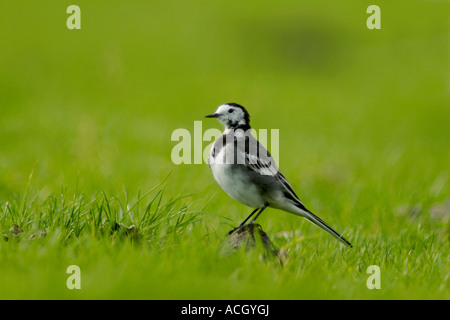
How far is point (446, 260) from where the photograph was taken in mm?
5258


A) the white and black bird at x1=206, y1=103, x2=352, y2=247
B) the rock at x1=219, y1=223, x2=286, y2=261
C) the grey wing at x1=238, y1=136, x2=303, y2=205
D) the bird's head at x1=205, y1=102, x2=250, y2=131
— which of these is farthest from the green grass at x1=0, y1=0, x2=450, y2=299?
the bird's head at x1=205, y1=102, x2=250, y2=131

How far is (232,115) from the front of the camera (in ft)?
17.2

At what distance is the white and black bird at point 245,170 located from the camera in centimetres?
488

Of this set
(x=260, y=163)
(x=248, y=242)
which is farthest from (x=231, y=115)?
(x=248, y=242)

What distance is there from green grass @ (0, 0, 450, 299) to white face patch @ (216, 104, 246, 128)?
75cm

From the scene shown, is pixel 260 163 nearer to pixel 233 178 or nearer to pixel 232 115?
pixel 233 178

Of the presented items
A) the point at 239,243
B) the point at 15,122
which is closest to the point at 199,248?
the point at 239,243

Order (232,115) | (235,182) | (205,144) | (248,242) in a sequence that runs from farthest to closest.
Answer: (205,144) < (232,115) < (235,182) < (248,242)

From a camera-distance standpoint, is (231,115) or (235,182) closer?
(235,182)

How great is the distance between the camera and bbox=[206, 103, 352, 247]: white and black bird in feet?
16.0

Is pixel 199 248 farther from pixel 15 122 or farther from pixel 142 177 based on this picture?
pixel 15 122

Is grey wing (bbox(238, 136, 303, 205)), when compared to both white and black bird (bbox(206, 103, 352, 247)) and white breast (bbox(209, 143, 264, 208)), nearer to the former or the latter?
white and black bird (bbox(206, 103, 352, 247))

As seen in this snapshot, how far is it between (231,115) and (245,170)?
60cm

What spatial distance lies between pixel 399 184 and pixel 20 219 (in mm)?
6672
